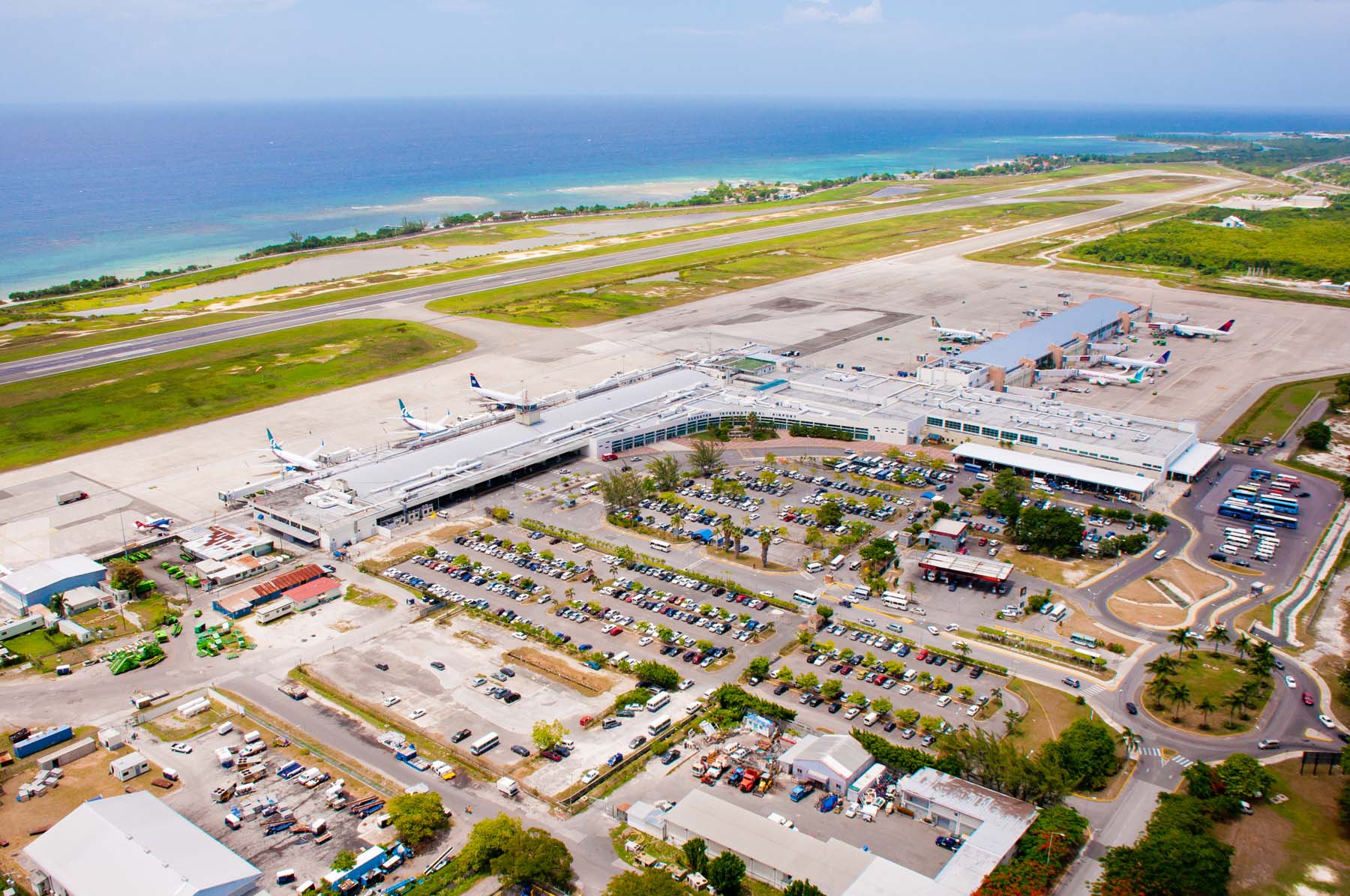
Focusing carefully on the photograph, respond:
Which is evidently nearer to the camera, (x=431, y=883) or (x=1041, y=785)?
(x=431, y=883)

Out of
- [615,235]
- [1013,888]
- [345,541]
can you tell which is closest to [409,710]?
[345,541]

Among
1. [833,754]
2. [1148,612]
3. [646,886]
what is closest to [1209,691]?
[1148,612]

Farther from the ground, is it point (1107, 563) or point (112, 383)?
point (112, 383)

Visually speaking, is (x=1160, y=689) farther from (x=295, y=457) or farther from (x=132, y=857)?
(x=295, y=457)

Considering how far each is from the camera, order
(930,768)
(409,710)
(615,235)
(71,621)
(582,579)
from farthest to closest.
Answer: (615,235), (582,579), (71,621), (409,710), (930,768)

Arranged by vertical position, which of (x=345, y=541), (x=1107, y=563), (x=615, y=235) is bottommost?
(x=1107, y=563)

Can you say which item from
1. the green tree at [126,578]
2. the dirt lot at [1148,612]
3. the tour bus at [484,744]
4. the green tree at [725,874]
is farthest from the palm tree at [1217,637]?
the green tree at [126,578]

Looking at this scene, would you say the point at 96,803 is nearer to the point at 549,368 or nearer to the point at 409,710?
the point at 409,710
